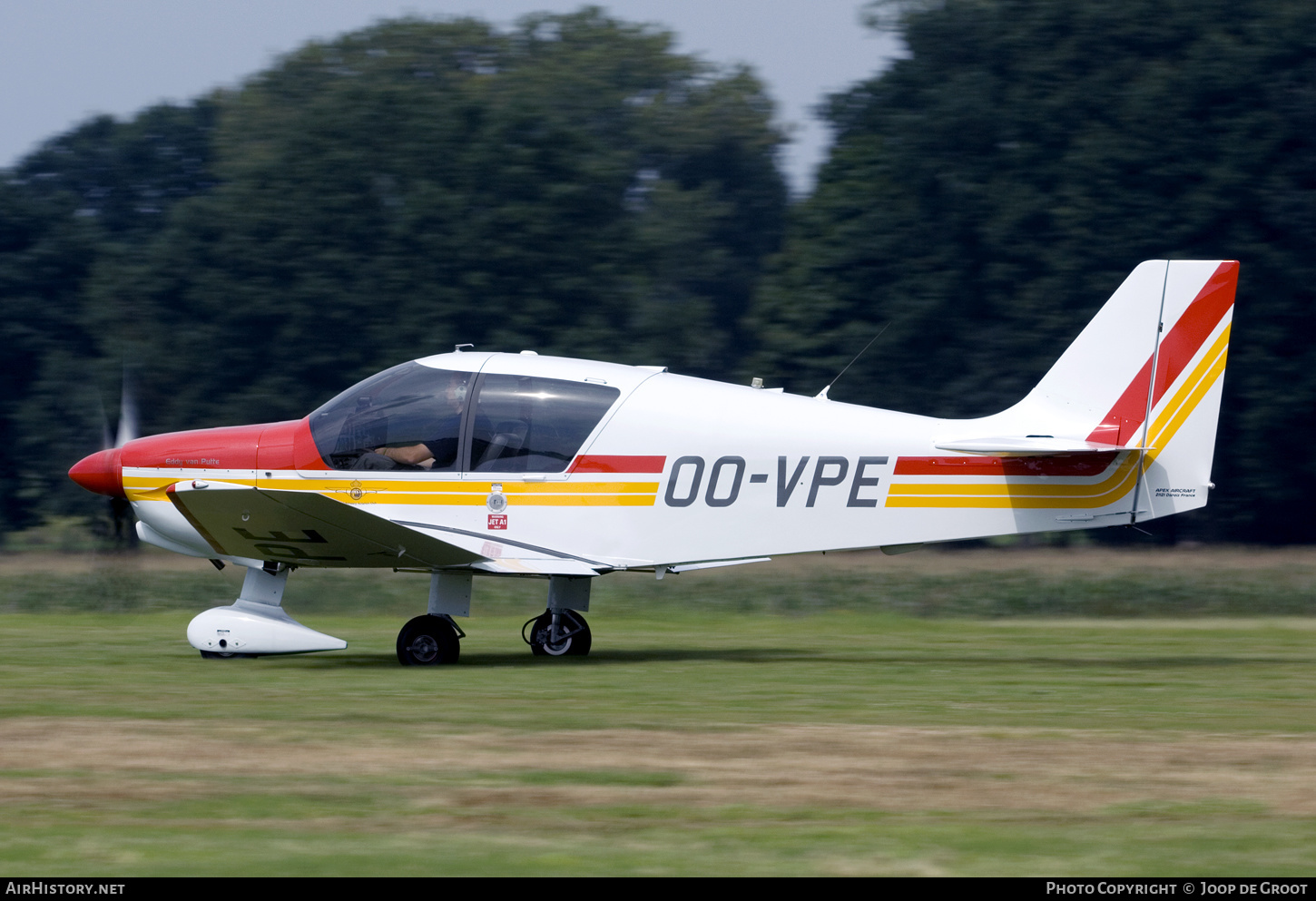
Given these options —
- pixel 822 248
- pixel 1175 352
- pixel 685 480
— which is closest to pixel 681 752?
pixel 685 480

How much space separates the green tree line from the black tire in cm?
1830

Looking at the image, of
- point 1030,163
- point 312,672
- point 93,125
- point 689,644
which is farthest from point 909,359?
point 93,125

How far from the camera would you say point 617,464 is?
11312mm

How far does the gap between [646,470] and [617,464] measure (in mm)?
226

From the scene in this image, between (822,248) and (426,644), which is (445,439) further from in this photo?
(822,248)

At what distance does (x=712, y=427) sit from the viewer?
444 inches

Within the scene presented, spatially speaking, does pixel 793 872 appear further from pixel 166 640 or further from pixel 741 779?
pixel 166 640

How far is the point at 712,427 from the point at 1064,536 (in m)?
17.4

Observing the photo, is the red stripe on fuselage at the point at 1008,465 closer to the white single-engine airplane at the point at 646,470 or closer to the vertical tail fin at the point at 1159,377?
the white single-engine airplane at the point at 646,470

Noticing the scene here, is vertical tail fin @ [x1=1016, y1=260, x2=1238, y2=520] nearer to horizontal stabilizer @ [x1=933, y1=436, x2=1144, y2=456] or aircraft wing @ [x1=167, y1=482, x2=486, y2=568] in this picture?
horizontal stabilizer @ [x1=933, y1=436, x2=1144, y2=456]

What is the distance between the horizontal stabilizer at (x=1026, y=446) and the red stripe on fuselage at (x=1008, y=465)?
7 cm

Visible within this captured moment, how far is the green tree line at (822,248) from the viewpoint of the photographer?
28.2 m

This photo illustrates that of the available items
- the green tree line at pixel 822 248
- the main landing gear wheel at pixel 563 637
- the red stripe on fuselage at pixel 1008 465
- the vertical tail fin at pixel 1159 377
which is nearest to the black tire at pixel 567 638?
the main landing gear wheel at pixel 563 637

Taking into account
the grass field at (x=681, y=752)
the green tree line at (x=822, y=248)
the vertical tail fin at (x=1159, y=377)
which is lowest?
the grass field at (x=681, y=752)
